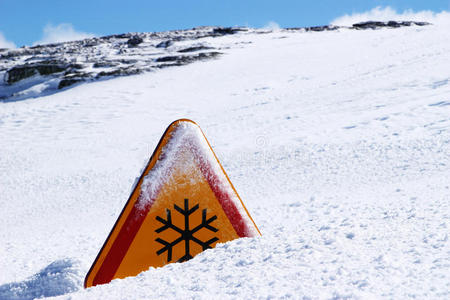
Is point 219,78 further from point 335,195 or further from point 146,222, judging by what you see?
point 146,222

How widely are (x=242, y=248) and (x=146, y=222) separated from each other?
443 mm

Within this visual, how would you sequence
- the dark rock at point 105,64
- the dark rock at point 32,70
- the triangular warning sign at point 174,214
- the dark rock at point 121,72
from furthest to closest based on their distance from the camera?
the dark rock at point 32,70 < the dark rock at point 105,64 < the dark rock at point 121,72 < the triangular warning sign at point 174,214

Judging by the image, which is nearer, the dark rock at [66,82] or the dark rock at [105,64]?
the dark rock at [66,82]

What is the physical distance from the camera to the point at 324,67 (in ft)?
33.4

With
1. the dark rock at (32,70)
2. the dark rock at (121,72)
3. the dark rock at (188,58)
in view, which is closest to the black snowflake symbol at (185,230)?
the dark rock at (121,72)

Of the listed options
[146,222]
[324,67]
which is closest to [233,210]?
[146,222]

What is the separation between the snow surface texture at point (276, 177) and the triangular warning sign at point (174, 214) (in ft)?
0.54

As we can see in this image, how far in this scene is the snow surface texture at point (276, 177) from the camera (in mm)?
1311

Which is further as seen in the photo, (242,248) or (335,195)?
(335,195)

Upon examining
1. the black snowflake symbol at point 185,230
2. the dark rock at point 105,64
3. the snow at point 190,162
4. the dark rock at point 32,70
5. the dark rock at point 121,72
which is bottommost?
the black snowflake symbol at point 185,230

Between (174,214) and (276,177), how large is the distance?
1813mm

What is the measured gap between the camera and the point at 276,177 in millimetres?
3475

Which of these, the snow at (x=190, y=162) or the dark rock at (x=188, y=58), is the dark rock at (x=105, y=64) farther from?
the snow at (x=190, y=162)

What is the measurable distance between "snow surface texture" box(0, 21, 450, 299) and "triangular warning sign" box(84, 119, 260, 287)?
166mm
